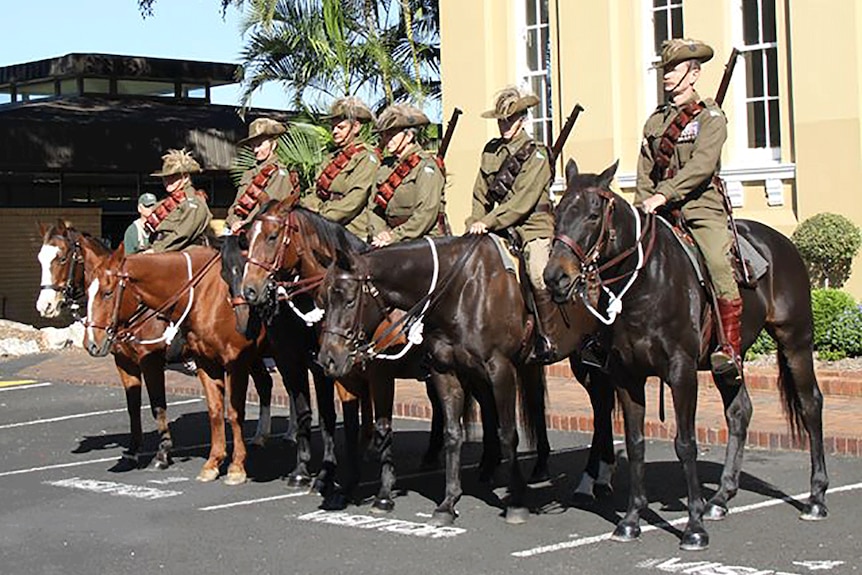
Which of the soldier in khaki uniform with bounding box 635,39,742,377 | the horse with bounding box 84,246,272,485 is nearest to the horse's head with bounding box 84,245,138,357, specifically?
the horse with bounding box 84,246,272,485

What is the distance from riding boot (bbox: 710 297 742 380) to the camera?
958 centimetres

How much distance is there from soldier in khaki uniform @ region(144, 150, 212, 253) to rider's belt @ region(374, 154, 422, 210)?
2.19 meters

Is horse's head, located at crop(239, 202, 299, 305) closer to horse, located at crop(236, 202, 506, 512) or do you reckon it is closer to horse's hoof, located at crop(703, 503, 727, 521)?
horse, located at crop(236, 202, 506, 512)

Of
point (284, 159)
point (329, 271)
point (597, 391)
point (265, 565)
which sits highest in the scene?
point (284, 159)

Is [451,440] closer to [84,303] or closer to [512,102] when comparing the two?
[512,102]

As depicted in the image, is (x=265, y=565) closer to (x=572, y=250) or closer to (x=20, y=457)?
(x=572, y=250)

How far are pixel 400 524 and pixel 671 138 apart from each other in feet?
10.5

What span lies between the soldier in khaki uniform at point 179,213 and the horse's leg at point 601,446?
13.9 ft

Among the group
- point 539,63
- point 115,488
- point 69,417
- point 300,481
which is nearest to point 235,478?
point 300,481

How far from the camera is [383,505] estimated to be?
34.9 ft

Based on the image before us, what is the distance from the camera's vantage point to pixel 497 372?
10055mm

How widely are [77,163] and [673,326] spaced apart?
20876mm

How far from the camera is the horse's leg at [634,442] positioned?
9.41 meters

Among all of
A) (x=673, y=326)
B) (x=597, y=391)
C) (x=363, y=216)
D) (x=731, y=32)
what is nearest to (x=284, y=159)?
(x=731, y=32)
